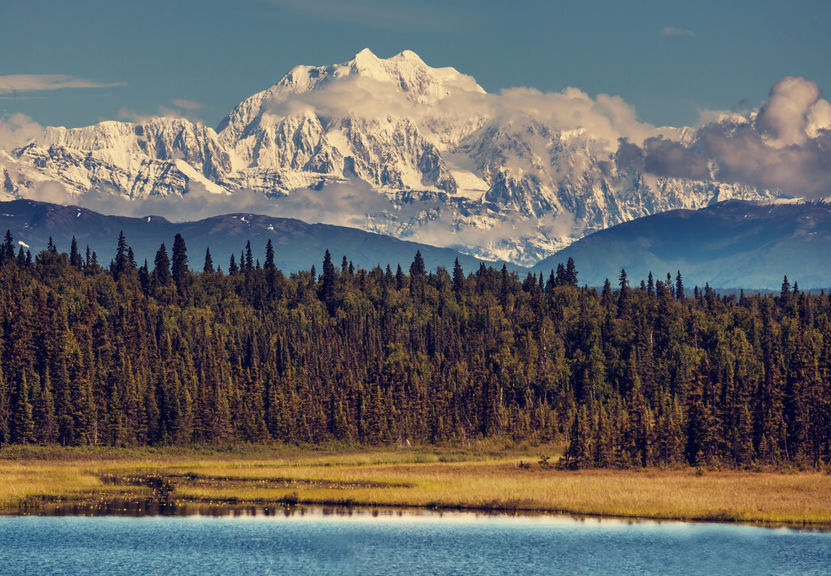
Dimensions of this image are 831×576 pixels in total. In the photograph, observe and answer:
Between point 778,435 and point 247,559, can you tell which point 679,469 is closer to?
point 778,435

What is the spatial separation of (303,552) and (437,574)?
1223 cm

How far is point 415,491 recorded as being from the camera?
113500 millimetres

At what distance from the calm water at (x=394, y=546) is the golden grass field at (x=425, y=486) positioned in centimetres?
652

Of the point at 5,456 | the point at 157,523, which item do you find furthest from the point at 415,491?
the point at 5,456

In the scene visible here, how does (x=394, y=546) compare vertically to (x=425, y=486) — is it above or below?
below

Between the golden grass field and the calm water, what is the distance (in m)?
6.52

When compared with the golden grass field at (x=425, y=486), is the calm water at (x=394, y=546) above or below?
below

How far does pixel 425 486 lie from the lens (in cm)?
11838

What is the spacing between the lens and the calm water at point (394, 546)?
253ft

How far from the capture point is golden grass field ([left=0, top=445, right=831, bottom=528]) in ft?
330

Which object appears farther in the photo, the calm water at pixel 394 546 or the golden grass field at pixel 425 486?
the golden grass field at pixel 425 486

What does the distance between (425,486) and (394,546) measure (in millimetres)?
33571

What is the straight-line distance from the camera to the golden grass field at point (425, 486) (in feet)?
330

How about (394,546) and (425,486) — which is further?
(425,486)
